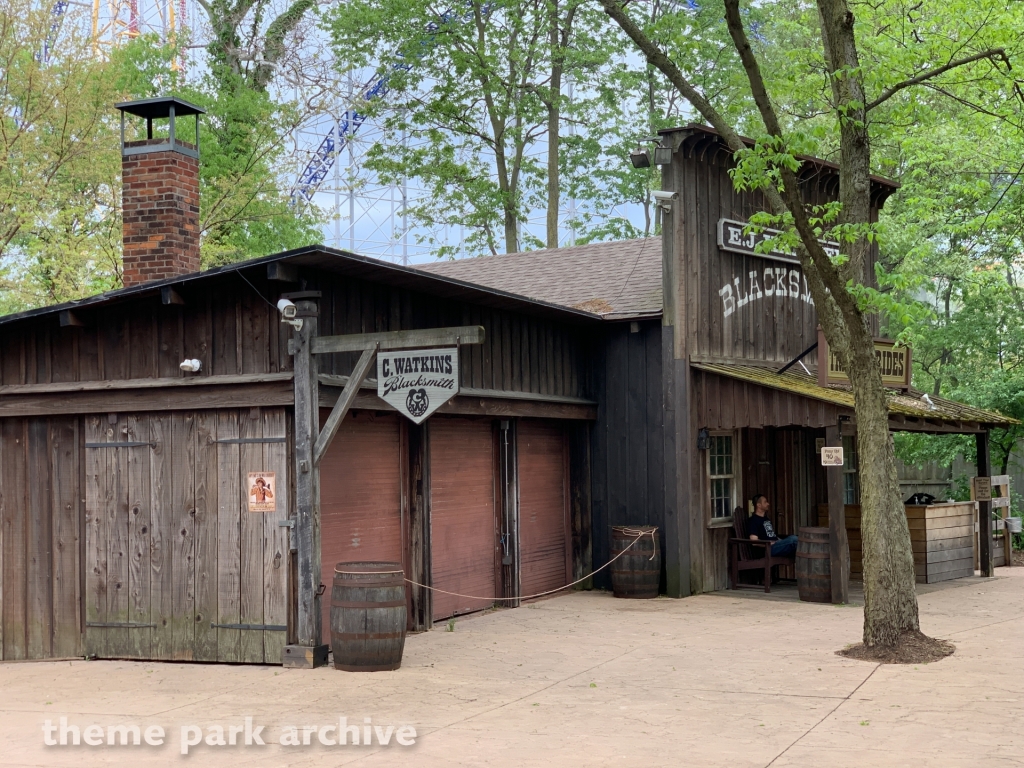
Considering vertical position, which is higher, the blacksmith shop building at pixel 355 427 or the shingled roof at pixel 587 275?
the shingled roof at pixel 587 275

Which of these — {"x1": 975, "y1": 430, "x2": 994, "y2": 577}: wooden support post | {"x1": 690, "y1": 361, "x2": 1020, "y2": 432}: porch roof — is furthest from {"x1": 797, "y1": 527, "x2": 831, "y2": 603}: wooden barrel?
{"x1": 975, "y1": 430, "x2": 994, "y2": 577}: wooden support post

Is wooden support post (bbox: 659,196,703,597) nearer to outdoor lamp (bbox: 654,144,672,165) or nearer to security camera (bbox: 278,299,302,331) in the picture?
outdoor lamp (bbox: 654,144,672,165)

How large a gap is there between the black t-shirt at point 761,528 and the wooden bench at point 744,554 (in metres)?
0.11

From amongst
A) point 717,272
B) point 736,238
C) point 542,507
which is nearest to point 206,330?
point 542,507

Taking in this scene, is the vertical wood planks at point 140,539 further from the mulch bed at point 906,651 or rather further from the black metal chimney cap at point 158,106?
the mulch bed at point 906,651

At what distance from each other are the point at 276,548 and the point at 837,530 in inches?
258

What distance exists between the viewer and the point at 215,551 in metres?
10.4

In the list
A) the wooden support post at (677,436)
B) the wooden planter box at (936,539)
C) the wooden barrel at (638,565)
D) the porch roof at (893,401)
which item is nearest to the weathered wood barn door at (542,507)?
the wooden barrel at (638,565)

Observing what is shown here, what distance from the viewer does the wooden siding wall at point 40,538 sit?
11195 millimetres

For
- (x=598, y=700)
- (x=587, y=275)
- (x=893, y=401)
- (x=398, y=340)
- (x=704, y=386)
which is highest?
(x=587, y=275)

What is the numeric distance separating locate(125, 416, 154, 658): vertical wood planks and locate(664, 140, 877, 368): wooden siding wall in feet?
22.6

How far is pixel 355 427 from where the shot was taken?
448 inches

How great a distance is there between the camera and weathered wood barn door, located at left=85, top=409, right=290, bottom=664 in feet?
33.6

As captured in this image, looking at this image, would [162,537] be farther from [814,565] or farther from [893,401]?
[893,401]
